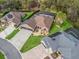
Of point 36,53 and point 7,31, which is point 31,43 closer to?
point 36,53

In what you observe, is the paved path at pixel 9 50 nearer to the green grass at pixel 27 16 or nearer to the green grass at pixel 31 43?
the green grass at pixel 31 43

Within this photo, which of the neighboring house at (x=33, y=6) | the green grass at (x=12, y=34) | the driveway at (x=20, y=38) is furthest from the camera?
the neighboring house at (x=33, y=6)

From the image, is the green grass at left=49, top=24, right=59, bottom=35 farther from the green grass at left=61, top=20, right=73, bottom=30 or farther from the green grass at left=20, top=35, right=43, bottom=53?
the green grass at left=20, top=35, right=43, bottom=53

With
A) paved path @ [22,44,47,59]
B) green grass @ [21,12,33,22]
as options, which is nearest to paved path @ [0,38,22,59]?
paved path @ [22,44,47,59]

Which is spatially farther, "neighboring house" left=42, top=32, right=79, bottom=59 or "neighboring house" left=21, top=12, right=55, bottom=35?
"neighboring house" left=21, top=12, right=55, bottom=35

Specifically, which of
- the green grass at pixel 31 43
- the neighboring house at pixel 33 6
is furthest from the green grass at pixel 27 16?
the green grass at pixel 31 43

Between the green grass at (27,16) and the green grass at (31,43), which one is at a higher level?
the green grass at (27,16)
